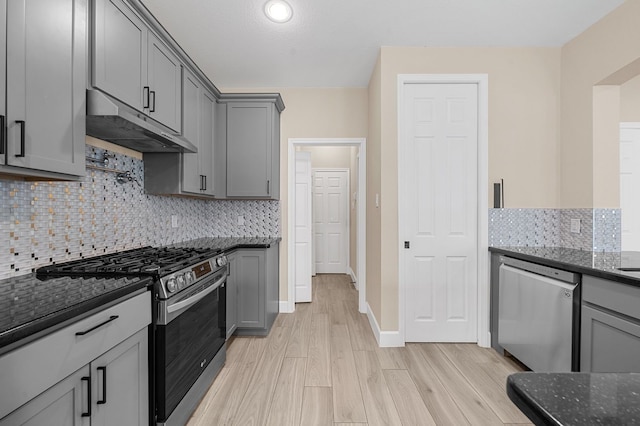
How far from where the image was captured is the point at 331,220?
6.17m

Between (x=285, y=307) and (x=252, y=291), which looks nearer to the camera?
(x=252, y=291)

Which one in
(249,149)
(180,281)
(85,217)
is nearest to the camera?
(180,281)

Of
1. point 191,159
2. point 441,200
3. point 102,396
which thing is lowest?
point 102,396

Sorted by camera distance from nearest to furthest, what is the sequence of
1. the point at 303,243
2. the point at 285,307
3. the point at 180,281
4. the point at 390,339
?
the point at 180,281, the point at 390,339, the point at 285,307, the point at 303,243

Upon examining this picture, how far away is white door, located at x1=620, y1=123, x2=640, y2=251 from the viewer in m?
3.35

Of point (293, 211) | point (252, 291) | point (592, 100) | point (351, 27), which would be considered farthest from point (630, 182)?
point (252, 291)

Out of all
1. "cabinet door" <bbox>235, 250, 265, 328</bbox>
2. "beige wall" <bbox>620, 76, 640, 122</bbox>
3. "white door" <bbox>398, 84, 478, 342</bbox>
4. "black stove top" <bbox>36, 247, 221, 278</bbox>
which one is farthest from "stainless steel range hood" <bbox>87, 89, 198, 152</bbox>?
"beige wall" <bbox>620, 76, 640, 122</bbox>

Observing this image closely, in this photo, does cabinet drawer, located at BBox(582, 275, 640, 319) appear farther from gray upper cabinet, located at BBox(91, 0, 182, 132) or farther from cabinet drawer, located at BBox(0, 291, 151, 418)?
gray upper cabinet, located at BBox(91, 0, 182, 132)

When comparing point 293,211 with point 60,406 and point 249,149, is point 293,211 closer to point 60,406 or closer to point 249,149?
point 249,149

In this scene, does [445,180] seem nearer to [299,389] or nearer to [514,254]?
[514,254]

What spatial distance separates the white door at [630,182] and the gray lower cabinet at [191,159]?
440cm

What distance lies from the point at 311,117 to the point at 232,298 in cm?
230

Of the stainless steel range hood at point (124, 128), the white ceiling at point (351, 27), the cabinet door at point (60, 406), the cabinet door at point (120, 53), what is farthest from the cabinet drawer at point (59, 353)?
the white ceiling at point (351, 27)

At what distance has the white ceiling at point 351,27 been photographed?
7.71 feet
